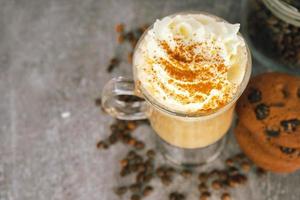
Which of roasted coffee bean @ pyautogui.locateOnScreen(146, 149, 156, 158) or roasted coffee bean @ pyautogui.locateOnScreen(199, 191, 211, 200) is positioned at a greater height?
roasted coffee bean @ pyautogui.locateOnScreen(146, 149, 156, 158)

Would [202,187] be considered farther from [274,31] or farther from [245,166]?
[274,31]

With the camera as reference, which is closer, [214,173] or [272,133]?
[272,133]

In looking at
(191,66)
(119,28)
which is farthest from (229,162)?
(119,28)

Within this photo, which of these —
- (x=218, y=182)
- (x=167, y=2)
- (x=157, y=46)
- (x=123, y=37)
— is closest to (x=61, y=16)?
(x=123, y=37)

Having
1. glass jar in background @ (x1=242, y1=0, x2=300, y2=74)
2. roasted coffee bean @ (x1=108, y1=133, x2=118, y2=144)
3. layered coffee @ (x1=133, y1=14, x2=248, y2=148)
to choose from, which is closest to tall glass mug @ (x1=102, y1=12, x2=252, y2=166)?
layered coffee @ (x1=133, y1=14, x2=248, y2=148)

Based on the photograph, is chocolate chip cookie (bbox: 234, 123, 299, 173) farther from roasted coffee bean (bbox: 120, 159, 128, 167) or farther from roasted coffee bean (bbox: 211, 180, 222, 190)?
roasted coffee bean (bbox: 120, 159, 128, 167)
